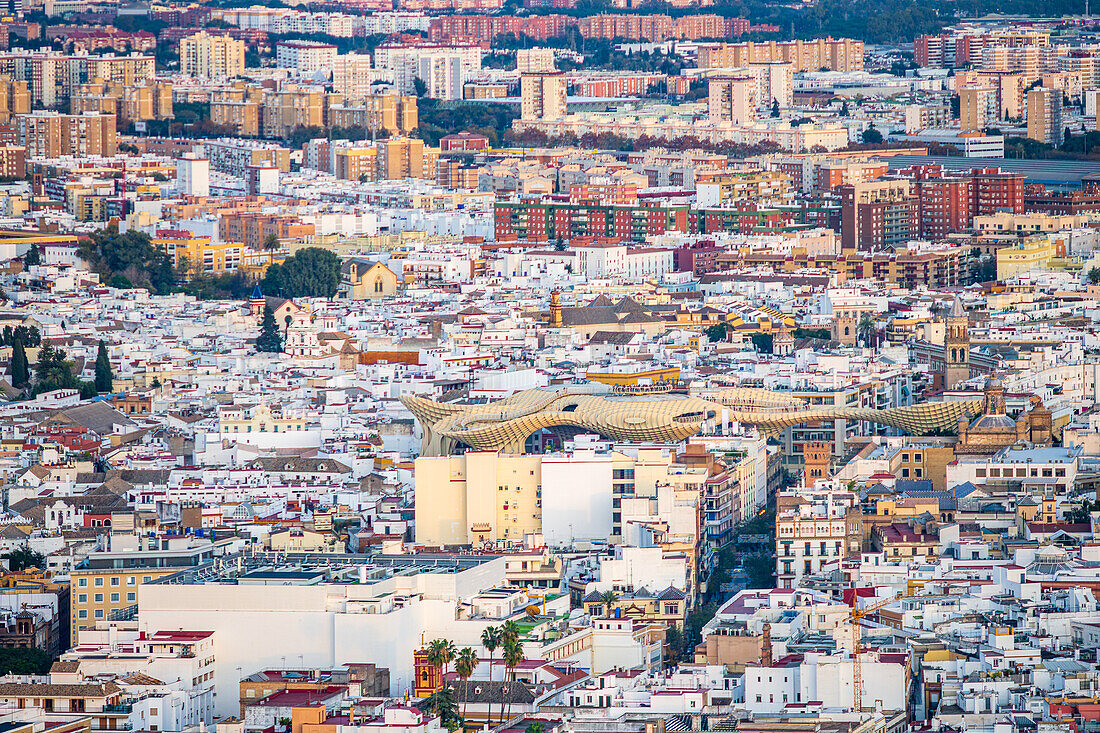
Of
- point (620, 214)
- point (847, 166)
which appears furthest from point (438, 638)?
point (847, 166)

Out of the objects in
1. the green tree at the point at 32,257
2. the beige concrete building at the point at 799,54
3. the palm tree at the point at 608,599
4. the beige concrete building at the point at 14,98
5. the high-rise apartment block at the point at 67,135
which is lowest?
the green tree at the point at 32,257

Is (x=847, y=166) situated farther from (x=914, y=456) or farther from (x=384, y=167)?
(x=914, y=456)

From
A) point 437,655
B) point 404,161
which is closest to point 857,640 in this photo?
point 437,655

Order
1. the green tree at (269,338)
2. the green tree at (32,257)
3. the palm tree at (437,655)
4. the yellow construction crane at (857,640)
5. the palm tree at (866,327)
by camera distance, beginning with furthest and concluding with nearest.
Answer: the green tree at (32,257), the green tree at (269,338), the palm tree at (866,327), the palm tree at (437,655), the yellow construction crane at (857,640)

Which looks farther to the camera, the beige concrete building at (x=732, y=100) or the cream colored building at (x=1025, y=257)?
the beige concrete building at (x=732, y=100)

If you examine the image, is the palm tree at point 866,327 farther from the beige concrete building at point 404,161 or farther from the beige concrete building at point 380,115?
the beige concrete building at point 380,115

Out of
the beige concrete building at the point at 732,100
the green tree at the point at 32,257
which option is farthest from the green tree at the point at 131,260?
the beige concrete building at the point at 732,100
